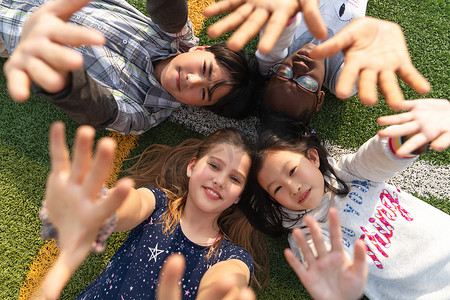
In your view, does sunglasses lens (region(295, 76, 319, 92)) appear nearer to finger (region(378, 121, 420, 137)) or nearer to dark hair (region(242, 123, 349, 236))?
dark hair (region(242, 123, 349, 236))

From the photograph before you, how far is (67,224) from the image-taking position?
3.19 ft

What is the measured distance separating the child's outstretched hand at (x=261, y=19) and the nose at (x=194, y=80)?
0.52m

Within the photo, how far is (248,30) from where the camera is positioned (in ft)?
3.74

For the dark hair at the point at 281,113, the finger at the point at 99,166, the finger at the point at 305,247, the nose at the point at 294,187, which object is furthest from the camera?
the dark hair at the point at 281,113

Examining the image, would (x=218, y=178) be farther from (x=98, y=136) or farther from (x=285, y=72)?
(x=98, y=136)

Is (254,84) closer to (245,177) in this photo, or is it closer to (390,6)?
(245,177)

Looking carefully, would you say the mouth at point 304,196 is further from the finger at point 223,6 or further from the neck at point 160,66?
the neck at point 160,66

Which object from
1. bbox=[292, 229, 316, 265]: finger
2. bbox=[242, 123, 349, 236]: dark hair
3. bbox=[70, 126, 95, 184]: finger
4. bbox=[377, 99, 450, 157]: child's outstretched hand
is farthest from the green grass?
bbox=[70, 126, 95, 184]: finger

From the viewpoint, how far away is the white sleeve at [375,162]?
1538 millimetres

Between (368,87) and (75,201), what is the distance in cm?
107

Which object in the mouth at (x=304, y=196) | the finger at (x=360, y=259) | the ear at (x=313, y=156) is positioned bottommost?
the mouth at (x=304, y=196)

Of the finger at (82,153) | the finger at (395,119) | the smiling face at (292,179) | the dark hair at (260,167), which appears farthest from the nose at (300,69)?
the finger at (82,153)

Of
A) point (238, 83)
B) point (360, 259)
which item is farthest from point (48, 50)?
point (360, 259)

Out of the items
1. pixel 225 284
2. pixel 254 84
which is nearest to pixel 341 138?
pixel 254 84
